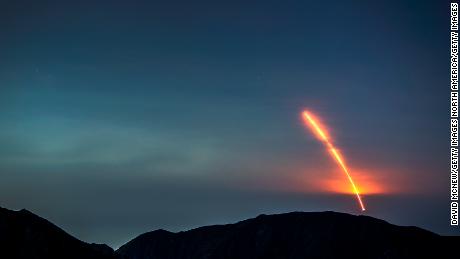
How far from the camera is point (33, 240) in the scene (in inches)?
5527

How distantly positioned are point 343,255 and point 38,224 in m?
102

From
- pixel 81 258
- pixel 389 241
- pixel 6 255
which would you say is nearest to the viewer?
pixel 6 255

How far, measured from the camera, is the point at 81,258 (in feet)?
476

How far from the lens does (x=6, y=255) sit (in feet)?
445

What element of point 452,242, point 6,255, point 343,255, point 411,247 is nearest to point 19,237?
point 6,255

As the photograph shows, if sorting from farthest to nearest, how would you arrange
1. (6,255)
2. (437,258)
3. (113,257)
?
(437,258) < (113,257) < (6,255)

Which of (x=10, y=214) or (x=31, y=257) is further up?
(x=10, y=214)

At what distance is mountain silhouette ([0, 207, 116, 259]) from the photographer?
453 feet

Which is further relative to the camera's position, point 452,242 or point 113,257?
point 452,242

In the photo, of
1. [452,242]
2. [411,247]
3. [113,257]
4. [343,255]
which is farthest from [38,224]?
[452,242]

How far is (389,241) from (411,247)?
7.38 m

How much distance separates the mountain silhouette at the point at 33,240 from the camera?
453ft

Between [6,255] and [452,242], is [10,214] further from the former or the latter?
[452,242]

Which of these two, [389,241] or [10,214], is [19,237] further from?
[389,241]
